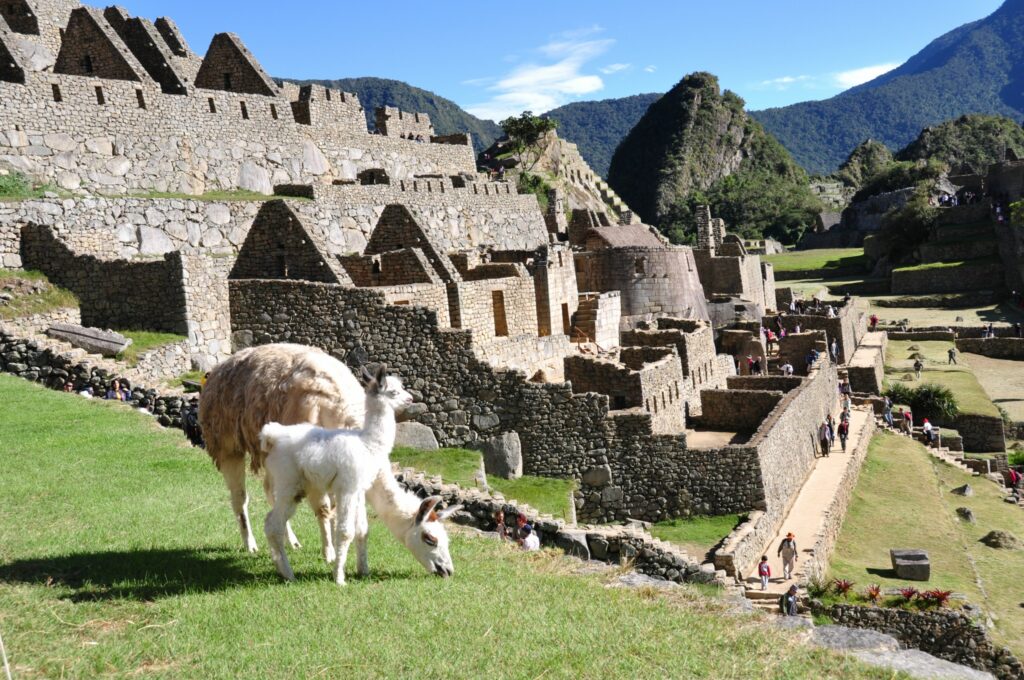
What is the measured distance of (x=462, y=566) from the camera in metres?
8.72

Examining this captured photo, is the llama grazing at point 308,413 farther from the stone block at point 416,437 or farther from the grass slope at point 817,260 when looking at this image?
the grass slope at point 817,260

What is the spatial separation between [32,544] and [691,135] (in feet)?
433

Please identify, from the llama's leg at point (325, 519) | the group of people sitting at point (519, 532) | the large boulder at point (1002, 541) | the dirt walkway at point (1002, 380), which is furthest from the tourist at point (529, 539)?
the dirt walkway at point (1002, 380)

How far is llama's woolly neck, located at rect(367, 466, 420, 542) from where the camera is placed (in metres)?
7.79

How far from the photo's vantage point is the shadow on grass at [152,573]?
7.12m

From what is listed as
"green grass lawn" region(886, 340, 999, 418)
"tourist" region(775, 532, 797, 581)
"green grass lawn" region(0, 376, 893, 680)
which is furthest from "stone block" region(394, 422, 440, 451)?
"green grass lawn" region(886, 340, 999, 418)

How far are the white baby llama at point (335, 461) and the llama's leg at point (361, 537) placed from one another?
165 mm

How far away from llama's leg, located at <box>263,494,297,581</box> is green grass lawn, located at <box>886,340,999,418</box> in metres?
28.9

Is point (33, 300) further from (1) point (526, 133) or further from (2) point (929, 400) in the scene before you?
(1) point (526, 133)

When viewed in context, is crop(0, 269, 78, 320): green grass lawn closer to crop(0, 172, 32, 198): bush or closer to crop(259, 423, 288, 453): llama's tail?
crop(0, 172, 32, 198): bush

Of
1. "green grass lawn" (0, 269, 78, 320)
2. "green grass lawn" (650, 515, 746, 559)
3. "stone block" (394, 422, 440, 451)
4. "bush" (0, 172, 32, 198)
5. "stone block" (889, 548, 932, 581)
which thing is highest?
"bush" (0, 172, 32, 198)

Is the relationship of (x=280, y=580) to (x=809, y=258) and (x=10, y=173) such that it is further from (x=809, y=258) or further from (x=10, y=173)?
(x=809, y=258)

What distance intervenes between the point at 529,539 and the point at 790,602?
5.22 metres

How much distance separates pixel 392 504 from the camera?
779 cm
